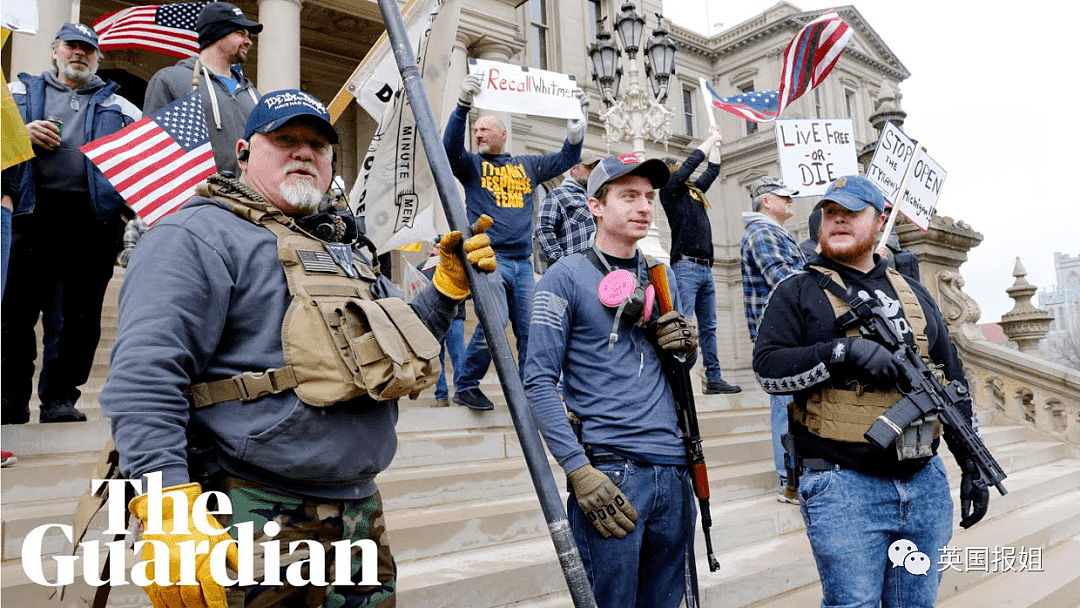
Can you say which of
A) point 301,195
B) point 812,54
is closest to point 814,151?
point 812,54

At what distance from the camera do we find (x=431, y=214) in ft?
10.2

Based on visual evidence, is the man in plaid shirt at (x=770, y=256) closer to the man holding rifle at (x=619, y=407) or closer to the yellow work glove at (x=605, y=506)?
the man holding rifle at (x=619, y=407)

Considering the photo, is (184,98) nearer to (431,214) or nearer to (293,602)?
(431,214)

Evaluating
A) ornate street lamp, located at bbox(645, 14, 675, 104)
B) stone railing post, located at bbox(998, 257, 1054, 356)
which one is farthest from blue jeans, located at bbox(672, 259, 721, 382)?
stone railing post, located at bbox(998, 257, 1054, 356)

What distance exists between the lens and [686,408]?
2.83m

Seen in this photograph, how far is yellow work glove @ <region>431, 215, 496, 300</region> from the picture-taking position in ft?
7.61

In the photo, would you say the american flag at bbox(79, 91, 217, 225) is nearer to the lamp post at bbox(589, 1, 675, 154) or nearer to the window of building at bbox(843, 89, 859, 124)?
the lamp post at bbox(589, 1, 675, 154)

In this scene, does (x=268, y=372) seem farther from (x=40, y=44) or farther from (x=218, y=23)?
(x=40, y=44)

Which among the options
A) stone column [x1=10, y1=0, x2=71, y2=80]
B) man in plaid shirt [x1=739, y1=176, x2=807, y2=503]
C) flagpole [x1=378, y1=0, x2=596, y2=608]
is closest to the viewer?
flagpole [x1=378, y1=0, x2=596, y2=608]

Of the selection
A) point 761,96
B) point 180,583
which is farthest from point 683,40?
point 180,583

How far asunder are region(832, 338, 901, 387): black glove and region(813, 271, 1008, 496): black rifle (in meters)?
0.06

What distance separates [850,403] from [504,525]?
6.97ft

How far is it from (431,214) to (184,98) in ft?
5.99

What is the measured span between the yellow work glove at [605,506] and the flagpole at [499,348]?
179 millimetres
